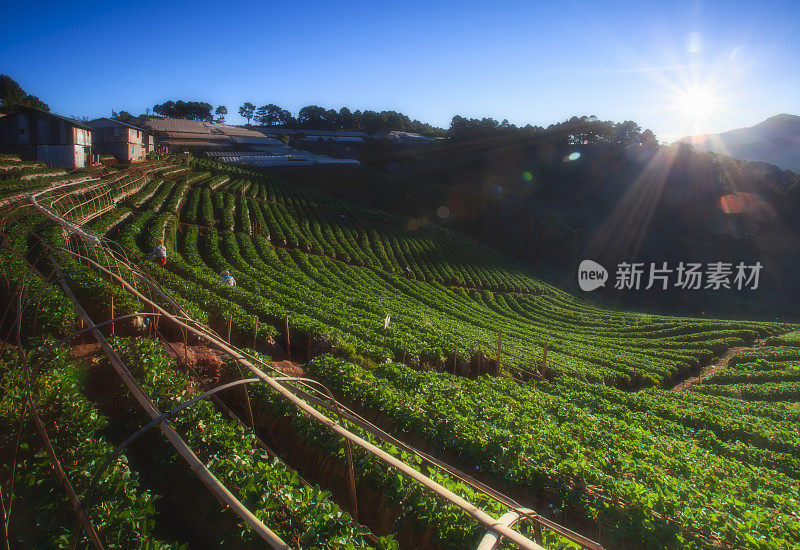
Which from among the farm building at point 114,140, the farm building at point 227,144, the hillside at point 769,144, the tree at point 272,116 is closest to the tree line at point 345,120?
the tree at point 272,116

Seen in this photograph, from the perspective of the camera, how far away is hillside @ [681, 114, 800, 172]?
180125 millimetres

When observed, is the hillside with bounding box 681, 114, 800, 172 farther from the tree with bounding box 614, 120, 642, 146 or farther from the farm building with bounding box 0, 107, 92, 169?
the farm building with bounding box 0, 107, 92, 169

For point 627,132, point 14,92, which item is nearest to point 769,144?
Answer: point 627,132

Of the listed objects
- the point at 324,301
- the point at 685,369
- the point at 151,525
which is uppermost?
the point at 151,525

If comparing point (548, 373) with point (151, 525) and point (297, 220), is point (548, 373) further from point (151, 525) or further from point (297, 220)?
point (297, 220)

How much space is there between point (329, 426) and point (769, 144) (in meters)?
263

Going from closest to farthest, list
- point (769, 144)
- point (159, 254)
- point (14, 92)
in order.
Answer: point (159, 254)
point (14, 92)
point (769, 144)

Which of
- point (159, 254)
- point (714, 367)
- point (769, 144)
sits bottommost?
point (714, 367)

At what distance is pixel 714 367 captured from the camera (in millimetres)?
27969

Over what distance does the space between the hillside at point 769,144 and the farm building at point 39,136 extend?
215 m

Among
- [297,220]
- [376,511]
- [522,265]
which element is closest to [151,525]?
[376,511]

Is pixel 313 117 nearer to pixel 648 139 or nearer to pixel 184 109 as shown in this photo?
pixel 184 109

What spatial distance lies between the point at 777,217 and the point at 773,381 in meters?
74.1

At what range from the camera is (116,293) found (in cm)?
1114
